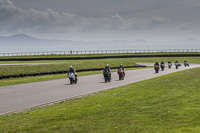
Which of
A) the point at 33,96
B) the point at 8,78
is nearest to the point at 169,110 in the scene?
the point at 33,96

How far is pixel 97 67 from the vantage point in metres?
50.8

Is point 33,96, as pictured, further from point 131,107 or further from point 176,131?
point 176,131

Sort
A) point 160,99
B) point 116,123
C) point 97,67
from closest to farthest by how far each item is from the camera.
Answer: point 116,123, point 160,99, point 97,67

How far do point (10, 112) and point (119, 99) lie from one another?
5.37 m

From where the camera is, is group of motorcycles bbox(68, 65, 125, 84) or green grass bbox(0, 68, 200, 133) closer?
green grass bbox(0, 68, 200, 133)

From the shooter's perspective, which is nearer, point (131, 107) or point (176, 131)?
point (176, 131)

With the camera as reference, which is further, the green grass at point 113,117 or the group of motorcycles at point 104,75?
the group of motorcycles at point 104,75

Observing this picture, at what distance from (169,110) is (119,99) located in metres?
4.28

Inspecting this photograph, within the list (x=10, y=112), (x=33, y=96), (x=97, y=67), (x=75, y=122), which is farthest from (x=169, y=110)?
(x=97, y=67)

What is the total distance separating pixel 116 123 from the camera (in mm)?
10367

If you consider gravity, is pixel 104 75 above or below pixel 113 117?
above

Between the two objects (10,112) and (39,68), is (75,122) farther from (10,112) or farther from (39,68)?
(39,68)

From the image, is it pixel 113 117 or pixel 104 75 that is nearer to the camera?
pixel 113 117

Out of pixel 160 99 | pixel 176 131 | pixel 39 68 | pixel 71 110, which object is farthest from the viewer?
pixel 39 68
